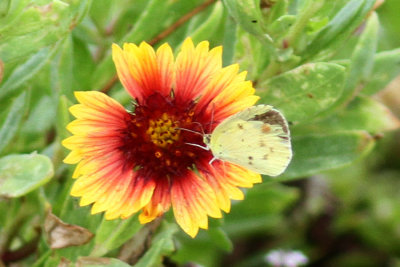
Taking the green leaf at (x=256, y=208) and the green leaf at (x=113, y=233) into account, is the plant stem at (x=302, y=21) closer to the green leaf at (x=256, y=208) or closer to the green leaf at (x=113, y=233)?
the green leaf at (x=113, y=233)

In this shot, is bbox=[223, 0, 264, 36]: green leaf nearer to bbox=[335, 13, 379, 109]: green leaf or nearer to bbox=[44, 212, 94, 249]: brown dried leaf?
bbox=[335, 13, 379, 109]: green leaf

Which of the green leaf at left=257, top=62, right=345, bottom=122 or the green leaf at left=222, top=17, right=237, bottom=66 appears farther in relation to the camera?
the green leaf at left=222, top=17, right=237, bottom=66

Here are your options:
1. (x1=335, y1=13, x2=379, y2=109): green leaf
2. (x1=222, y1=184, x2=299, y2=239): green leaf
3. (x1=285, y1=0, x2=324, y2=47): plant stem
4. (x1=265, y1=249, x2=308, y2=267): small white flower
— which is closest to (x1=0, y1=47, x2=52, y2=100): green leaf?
(x1=285, y1=0, x2=324, y2=47): plant stem

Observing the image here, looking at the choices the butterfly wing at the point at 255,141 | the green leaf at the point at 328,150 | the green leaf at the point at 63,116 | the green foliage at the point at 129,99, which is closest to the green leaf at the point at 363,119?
the green foliage at the point at 129,99

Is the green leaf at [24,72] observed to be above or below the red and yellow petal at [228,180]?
above

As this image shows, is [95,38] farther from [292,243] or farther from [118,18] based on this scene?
[292,243]

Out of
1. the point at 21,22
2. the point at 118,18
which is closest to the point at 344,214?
the point at 118,18
